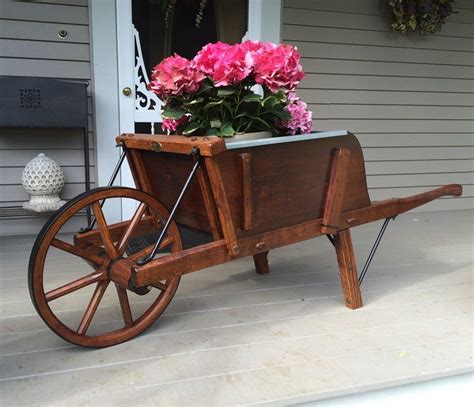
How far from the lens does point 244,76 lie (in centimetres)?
146

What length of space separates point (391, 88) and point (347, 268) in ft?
7.69

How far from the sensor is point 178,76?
4.78 feet

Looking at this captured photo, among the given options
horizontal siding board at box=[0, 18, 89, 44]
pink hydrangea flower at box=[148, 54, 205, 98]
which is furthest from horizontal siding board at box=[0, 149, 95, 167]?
pink hydrangea flower at box=[148, 54, 205, 98]

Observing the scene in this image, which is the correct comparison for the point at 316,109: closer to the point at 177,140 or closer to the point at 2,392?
the point at 177,140

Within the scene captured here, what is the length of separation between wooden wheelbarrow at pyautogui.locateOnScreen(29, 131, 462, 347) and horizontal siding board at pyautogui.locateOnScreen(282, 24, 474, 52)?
179 cm

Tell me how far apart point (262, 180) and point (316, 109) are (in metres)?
2.09

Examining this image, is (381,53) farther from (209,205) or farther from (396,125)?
(209,205)

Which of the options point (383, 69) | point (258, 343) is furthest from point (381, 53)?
point (258, 343)

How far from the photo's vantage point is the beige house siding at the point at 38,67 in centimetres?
268

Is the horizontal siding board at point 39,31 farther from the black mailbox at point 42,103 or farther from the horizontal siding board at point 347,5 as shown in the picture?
the horizontal siding board at point 347,5

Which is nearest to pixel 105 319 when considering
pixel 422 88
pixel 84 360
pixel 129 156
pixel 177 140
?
pixel 84 360

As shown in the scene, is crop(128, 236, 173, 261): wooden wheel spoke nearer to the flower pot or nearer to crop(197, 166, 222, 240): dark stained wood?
crop(197, 166, 222, 240): dark stained wood

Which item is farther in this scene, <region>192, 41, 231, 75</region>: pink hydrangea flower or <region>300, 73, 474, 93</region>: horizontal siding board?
<region>300, 73, 474, 93</region>: horizontal siding board

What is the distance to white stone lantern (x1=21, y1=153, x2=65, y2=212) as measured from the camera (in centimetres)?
266
